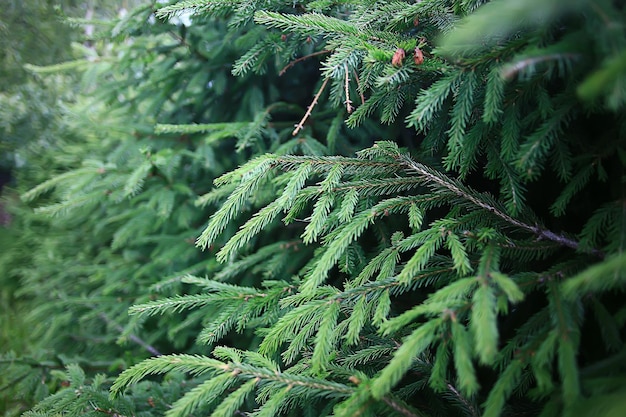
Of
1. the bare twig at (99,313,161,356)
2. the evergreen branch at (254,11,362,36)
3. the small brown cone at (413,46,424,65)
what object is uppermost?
the evergreen branch at (254,11,362,36)

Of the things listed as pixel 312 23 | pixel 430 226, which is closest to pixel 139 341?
pixel 430 226

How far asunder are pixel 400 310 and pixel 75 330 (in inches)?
89.5

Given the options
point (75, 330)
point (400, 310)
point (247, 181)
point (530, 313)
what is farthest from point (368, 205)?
point (75, 330)

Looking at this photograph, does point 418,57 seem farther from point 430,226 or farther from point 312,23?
point 430,226

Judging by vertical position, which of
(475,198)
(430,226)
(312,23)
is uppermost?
(312,23)

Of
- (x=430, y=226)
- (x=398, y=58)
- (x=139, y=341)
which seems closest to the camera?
(x=398, y=58)

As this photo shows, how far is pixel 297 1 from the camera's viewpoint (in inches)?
53.6

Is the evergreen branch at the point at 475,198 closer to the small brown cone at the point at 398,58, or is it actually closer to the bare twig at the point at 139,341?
the small brown cone at the point at 398,58

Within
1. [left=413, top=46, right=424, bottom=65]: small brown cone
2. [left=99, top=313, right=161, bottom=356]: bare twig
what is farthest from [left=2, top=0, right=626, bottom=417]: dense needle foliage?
[left=99, top=313, right=161, bottom=356]: bare twig

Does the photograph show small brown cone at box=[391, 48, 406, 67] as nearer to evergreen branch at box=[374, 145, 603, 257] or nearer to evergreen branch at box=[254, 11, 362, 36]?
evergreen branch at box=[254, 11, 362, 36]

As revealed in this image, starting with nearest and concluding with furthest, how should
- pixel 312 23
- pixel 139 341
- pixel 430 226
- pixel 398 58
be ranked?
pixel 398 58 → pixel 312 23 → pixel 430 226 → pixel 139 341

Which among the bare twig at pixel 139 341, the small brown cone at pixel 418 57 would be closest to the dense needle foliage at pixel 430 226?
the small brown cone at pixel 418 57

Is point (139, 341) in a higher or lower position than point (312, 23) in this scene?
lower

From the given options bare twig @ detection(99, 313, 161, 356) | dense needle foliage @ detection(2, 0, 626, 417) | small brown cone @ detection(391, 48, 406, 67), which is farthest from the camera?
bare twig @ detection(99, 313, 161, 356)
